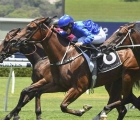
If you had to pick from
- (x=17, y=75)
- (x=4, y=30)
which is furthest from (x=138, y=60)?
(x=4, y=30)

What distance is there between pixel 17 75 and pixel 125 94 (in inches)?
688

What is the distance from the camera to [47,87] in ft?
31.6

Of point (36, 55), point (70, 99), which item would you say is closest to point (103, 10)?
point (36, 55)

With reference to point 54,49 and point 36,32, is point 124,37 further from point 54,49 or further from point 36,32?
point 36,32

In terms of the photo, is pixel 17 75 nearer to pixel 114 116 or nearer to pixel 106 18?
pixel 106 18

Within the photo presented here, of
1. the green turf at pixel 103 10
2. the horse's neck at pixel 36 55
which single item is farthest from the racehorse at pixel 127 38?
the green turf at pixel 103 10

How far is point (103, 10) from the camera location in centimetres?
3103

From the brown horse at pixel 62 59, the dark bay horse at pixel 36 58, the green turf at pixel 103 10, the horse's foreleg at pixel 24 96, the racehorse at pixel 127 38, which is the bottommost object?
the green turf at pixel 103 10

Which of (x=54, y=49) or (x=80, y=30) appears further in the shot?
(x=80, y=30)

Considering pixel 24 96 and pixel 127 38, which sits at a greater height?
pixel 127 38

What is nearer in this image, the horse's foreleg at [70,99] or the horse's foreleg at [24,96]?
the horse's foreleg at [70,99]

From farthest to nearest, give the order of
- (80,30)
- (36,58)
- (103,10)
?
(103,10) < (36,58) < (80,30)

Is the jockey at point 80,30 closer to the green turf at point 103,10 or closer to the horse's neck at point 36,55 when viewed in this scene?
the horse's neck at point 36,55

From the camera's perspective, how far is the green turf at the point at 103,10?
2998 cm
